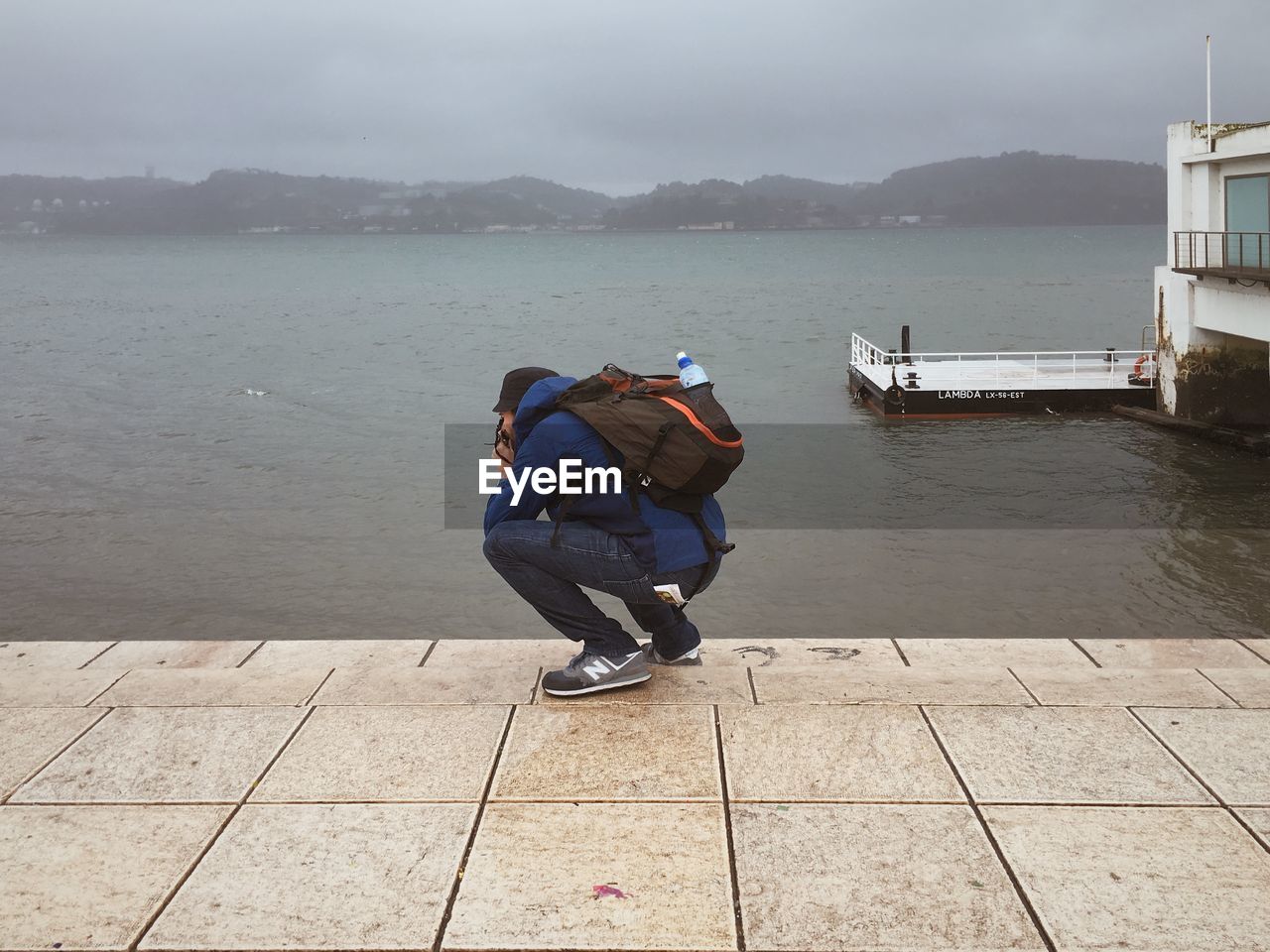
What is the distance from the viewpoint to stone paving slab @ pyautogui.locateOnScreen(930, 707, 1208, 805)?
4395 mm

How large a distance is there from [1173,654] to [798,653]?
196cm

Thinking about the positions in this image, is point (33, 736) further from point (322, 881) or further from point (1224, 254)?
point (1224, 254)

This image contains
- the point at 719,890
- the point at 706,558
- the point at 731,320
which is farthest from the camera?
the point at 731,320

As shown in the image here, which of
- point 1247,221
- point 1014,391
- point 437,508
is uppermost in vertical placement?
point 1247,221

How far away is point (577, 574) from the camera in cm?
521

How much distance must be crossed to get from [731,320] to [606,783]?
285ft

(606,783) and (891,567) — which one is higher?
(606,783)

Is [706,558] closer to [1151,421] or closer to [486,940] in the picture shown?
[486,940]

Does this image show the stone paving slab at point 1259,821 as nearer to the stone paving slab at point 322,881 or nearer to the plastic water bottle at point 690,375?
the plastic water bottle at point 690,375

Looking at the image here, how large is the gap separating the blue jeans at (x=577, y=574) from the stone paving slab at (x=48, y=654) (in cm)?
268

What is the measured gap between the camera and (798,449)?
34094 mm

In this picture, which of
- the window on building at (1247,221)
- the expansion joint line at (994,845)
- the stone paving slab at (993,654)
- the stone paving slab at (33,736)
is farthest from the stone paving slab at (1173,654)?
the window on building at (1247,221)

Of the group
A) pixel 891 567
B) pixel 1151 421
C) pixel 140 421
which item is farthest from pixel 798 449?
pixel 140 421

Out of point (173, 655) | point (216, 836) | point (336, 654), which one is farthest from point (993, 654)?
point (173, 655)
